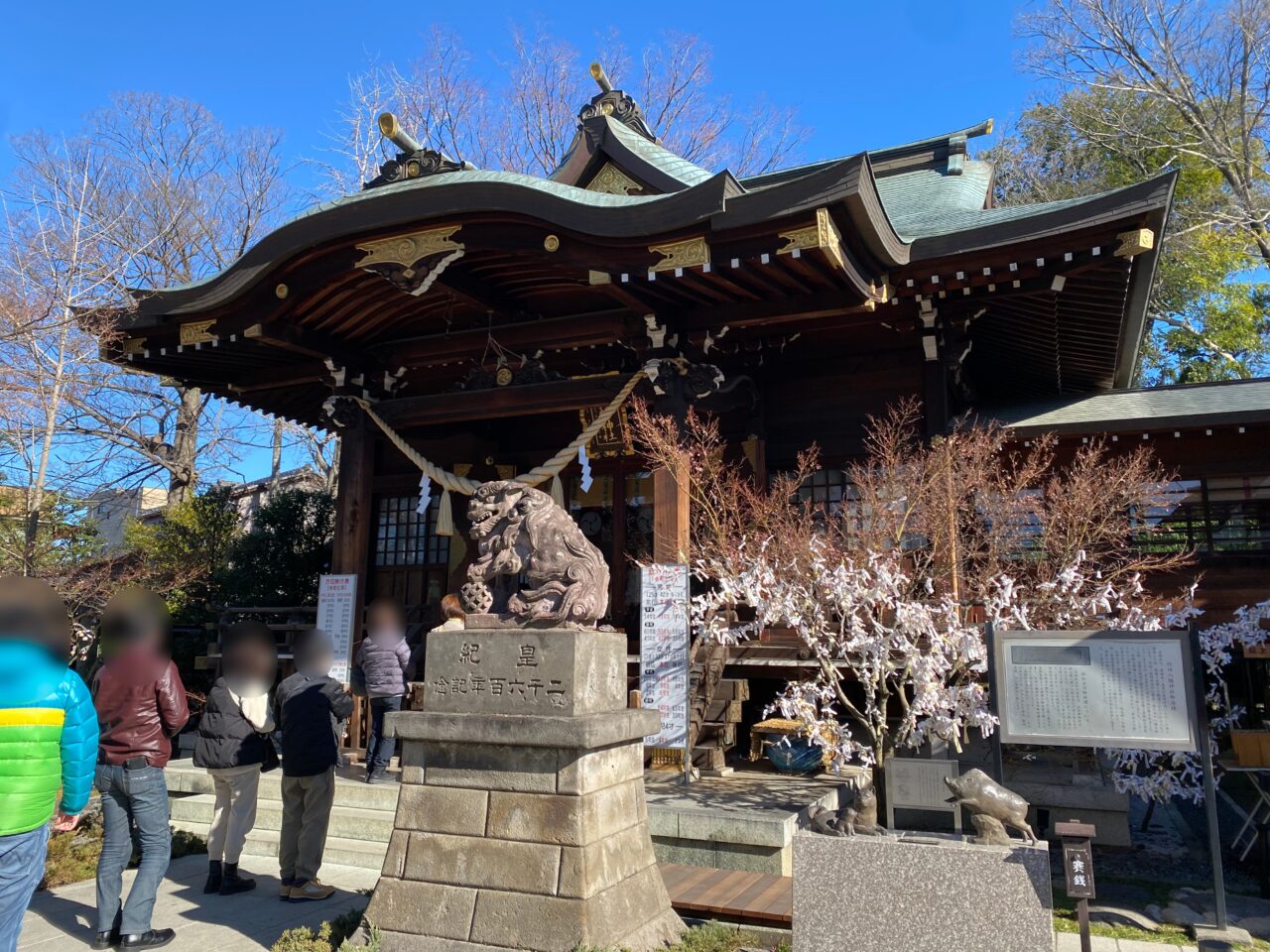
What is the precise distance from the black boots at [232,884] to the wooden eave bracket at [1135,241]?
823 centimetres

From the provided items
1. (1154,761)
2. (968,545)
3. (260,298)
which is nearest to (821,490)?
(968,545)

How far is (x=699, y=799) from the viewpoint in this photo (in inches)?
260

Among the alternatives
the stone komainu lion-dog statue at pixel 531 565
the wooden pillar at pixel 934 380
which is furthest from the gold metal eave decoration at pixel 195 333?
the wooden pillar at pixel 934 380

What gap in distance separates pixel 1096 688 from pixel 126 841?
5.61 meters

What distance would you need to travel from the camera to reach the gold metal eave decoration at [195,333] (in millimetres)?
9656

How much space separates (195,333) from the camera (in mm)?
9727

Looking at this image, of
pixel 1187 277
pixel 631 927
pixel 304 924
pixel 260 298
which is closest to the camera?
pixel 631 927

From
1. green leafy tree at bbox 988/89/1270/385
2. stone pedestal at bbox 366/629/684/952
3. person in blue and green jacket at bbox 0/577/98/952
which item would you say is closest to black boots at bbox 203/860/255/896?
stone pedestal at bbox 366/629/684/952

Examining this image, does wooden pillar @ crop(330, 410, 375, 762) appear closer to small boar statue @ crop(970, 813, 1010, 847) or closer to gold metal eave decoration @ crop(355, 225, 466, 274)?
gold metal eave decoration @ crop(355, 225, 466, 274)

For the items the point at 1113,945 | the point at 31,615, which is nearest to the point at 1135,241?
the point at 1113,945

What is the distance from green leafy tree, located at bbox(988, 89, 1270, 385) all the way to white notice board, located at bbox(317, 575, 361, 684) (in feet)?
59.5

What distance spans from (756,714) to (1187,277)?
53.3ft

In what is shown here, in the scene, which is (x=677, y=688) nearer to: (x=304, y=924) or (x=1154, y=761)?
(x=304, y=924)

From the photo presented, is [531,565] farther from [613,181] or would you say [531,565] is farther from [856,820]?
[613,181]
